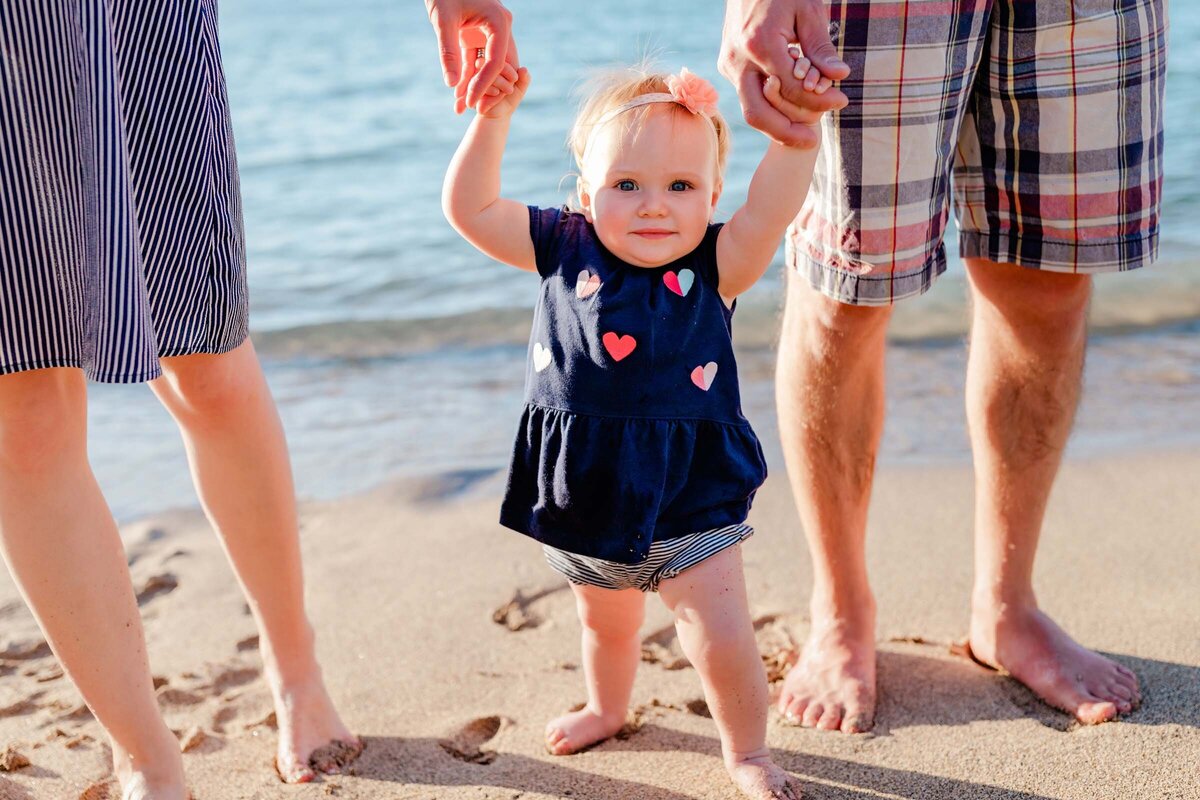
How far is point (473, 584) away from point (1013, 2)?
1765 millimetres

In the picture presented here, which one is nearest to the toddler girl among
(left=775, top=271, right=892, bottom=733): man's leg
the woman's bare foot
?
(left=775, top=271, right=892, bottom=733): man's leg

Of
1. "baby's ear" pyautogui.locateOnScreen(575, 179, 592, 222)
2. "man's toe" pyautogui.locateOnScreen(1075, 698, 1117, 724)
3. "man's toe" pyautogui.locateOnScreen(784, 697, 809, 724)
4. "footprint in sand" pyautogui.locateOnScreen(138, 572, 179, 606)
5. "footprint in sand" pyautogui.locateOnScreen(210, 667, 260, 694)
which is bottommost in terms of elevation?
"footprint in sand" pyautogui.locateOnScreen(210, 667, 260, 694)

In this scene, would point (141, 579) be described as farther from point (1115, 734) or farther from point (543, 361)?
point (1115, 734)

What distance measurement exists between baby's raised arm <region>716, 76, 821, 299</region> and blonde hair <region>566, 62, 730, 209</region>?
135mm

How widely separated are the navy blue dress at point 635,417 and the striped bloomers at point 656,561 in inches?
1.0

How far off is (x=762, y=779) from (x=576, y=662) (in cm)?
65

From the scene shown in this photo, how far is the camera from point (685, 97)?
6.47ft

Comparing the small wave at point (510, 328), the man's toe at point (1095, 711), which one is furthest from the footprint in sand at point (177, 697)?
the small wave at point (510, 328)

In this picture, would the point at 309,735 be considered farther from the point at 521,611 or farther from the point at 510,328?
the point at 510,328

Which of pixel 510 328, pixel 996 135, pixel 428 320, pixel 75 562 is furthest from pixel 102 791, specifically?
pixel 428 320

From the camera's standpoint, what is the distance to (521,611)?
9.41ft

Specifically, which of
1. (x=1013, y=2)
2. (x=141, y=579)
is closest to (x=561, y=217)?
(x=1013, y=2)

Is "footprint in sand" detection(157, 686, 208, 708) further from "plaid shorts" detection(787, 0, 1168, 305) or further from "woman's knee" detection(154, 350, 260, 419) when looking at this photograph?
"plaid shorts" detection(787, 0, 1168, 305)

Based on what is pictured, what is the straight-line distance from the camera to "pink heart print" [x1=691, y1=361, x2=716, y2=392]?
198cm
